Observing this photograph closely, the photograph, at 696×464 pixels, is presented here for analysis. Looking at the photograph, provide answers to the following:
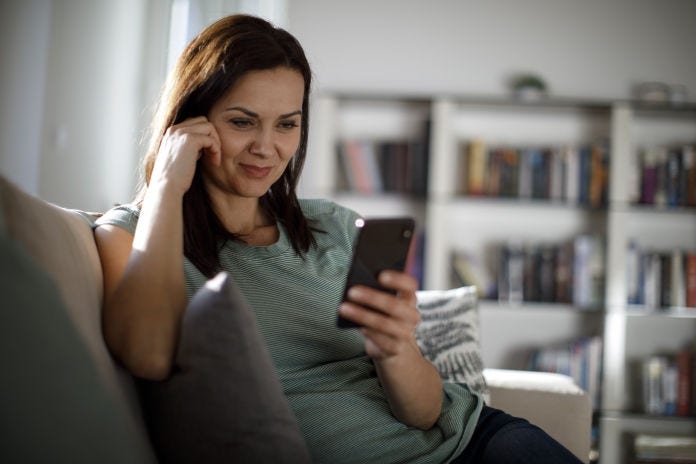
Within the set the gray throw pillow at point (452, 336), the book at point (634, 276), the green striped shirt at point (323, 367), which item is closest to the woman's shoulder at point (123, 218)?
the green striped shirt at point (323, 367)

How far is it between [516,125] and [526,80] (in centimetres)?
24

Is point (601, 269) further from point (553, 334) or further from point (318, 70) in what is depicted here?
point (318, 70)

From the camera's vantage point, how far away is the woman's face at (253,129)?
1479 mm

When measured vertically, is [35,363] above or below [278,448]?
above

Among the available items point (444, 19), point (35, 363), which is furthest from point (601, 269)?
point (35, 363)

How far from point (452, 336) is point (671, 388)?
2.03 meters

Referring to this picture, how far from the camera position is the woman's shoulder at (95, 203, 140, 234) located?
132cm

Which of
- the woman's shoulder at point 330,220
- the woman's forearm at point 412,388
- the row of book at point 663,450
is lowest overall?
the row of book at point 663,450

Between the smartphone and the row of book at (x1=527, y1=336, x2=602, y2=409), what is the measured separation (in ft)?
8.49

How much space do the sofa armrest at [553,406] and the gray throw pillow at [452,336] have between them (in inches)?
3.0

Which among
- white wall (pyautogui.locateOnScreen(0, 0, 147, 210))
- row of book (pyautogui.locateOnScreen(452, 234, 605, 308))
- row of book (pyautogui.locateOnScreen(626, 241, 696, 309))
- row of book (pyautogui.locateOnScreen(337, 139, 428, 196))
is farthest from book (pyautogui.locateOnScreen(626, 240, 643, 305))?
white wall (pyautogui.locateOnScreen(0, 0, 147, 210))

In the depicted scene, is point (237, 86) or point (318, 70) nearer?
point (237, 86)

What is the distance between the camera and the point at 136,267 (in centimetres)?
116

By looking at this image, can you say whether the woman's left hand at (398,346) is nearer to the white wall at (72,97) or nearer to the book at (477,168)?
the white wall at (72,97)
